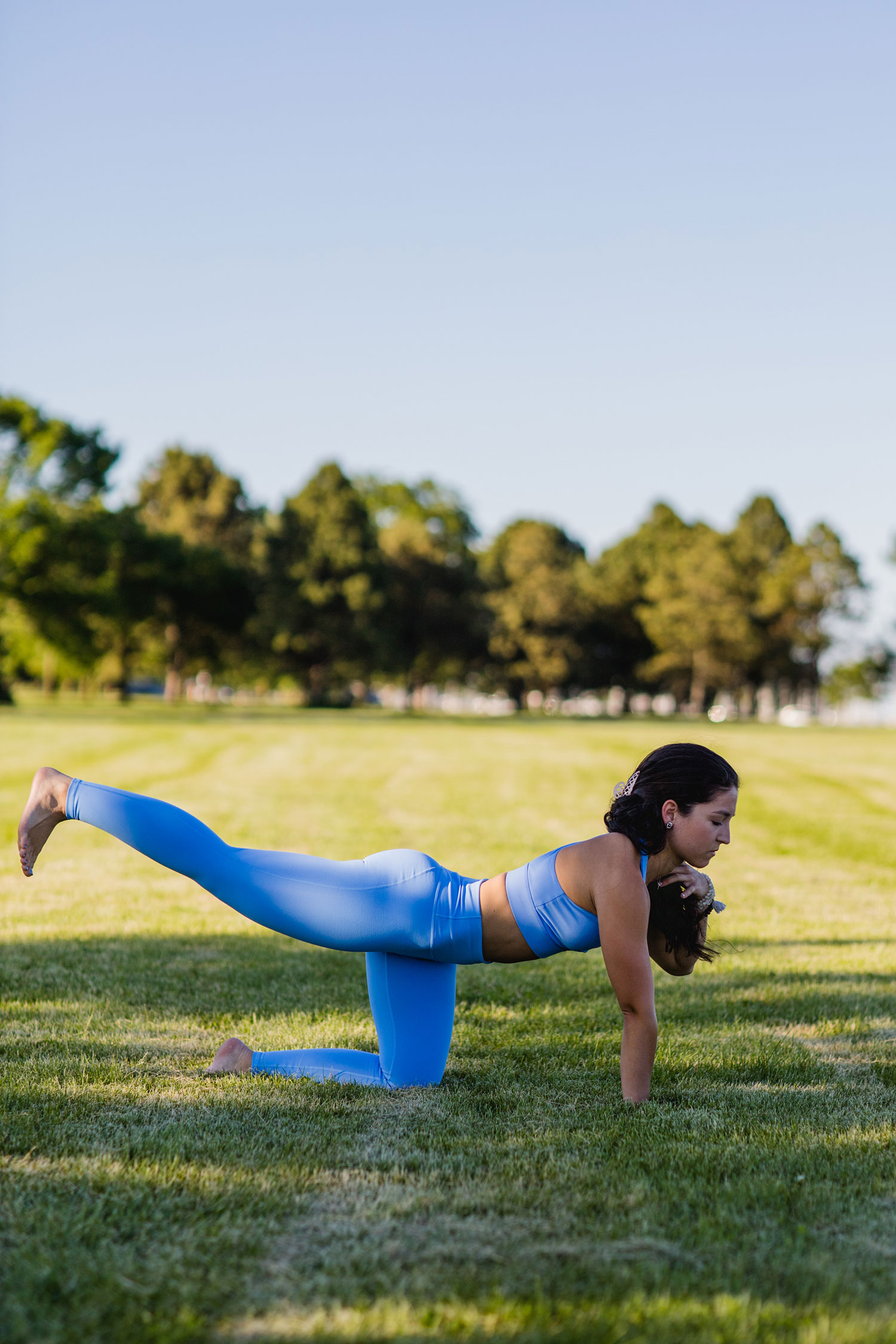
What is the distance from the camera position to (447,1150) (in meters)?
3.37

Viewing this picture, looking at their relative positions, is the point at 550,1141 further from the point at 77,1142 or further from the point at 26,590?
the point at 26,590

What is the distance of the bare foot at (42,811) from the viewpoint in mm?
4098

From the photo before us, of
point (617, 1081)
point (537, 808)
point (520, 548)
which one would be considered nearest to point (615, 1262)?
point (617, 1081)

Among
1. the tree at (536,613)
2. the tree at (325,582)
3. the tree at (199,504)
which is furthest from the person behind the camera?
the tree at (536,613)

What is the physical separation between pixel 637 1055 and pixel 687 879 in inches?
25.6

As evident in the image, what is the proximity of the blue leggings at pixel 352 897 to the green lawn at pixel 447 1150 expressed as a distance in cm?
32

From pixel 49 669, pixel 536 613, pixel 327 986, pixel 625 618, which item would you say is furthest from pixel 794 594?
pixel 327 986

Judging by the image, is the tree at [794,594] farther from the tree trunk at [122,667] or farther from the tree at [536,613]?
the tree trunk at [122,667]

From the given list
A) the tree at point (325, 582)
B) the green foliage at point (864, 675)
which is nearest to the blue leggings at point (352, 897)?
the tree at point (325, 582)

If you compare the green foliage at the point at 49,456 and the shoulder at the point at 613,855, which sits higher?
the green foliage at the point at 49,456

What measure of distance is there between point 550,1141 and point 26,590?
49023mm

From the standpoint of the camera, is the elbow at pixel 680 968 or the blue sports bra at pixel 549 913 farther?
the elbow at pixel 680 968

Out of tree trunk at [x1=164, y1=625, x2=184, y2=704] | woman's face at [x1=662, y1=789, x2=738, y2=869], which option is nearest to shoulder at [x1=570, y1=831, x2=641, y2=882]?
woman's face at [x1=662, y1=789, x2=738, y2=869]

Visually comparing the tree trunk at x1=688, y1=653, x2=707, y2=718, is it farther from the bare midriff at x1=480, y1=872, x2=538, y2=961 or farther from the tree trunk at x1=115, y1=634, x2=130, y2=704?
the bare midriff at x1=480, y1=872, x2=538, y2=961
